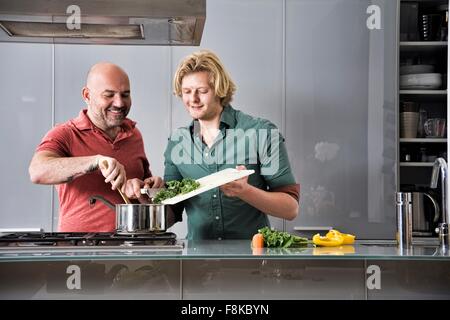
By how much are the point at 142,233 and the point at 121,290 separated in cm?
31

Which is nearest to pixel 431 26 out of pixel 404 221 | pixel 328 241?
pixel 404 221

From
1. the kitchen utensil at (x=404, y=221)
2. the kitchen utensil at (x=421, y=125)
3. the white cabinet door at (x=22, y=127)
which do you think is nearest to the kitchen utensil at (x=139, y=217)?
the kitchen utensil at (x=404, y=221)

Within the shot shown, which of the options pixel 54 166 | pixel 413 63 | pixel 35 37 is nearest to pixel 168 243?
pixel 54 166

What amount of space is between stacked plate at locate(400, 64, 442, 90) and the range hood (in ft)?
4.01

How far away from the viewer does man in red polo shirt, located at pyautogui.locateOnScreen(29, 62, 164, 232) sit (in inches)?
120

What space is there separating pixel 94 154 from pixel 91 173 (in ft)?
0.50

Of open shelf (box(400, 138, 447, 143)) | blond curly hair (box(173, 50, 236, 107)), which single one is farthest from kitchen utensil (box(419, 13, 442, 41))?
blond curly hair (box(173, 50, 236, 107))

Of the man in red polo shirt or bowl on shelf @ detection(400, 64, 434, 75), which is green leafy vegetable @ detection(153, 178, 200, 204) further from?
bowl on shelf @ detection(400, 64, 434, 75)

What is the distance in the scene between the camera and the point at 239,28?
3564 mm

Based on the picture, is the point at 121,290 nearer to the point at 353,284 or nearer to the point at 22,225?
the point at 353,284

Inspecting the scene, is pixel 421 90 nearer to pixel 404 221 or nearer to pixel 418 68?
pixel 418 68

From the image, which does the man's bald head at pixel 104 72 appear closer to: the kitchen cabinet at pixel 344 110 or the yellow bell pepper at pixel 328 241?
the kitchen cabinet at pixel 344 110

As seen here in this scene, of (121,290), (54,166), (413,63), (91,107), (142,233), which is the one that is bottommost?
(121,290)

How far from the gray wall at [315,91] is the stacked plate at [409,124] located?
0.06 m
